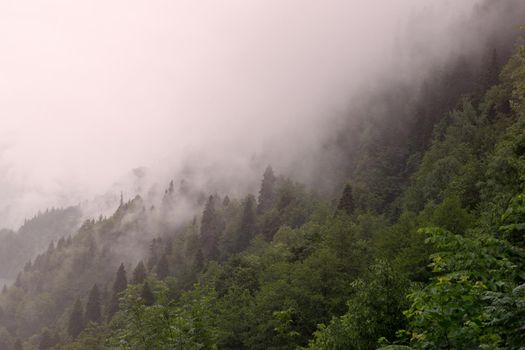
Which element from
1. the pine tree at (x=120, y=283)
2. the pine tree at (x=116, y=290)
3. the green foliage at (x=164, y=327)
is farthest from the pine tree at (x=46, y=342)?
the green foliage at (x=164, y=327)

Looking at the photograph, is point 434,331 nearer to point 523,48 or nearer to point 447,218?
point 447,218

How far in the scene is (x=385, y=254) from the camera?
40.6 metres

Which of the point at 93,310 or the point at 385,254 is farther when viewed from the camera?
the point at 93,310

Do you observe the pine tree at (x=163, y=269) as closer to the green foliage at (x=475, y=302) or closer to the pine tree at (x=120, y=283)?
the pine tree at (x=120, y=283)

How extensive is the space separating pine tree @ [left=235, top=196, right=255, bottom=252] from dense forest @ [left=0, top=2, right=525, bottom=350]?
1.28 ft

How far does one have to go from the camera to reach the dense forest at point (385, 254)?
370 inches

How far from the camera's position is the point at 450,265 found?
10398mm

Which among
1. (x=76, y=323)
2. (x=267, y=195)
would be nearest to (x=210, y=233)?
(x=267, y=195)

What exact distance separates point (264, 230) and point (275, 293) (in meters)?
95.0

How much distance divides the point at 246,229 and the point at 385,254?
348 ft

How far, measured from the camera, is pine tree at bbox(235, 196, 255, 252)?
466ft

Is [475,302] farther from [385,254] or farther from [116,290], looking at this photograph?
[116,290]

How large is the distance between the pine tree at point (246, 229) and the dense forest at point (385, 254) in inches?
15.4

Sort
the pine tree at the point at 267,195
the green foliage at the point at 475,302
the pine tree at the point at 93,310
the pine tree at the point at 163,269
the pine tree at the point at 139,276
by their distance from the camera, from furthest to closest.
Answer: the pine tree at the point at 267,195 < the pine tree at the point at 163,269 < the pine tree at the point at 93,310 < the pine tree at the point at 139,276 < the green foliage at the point at 475,302
